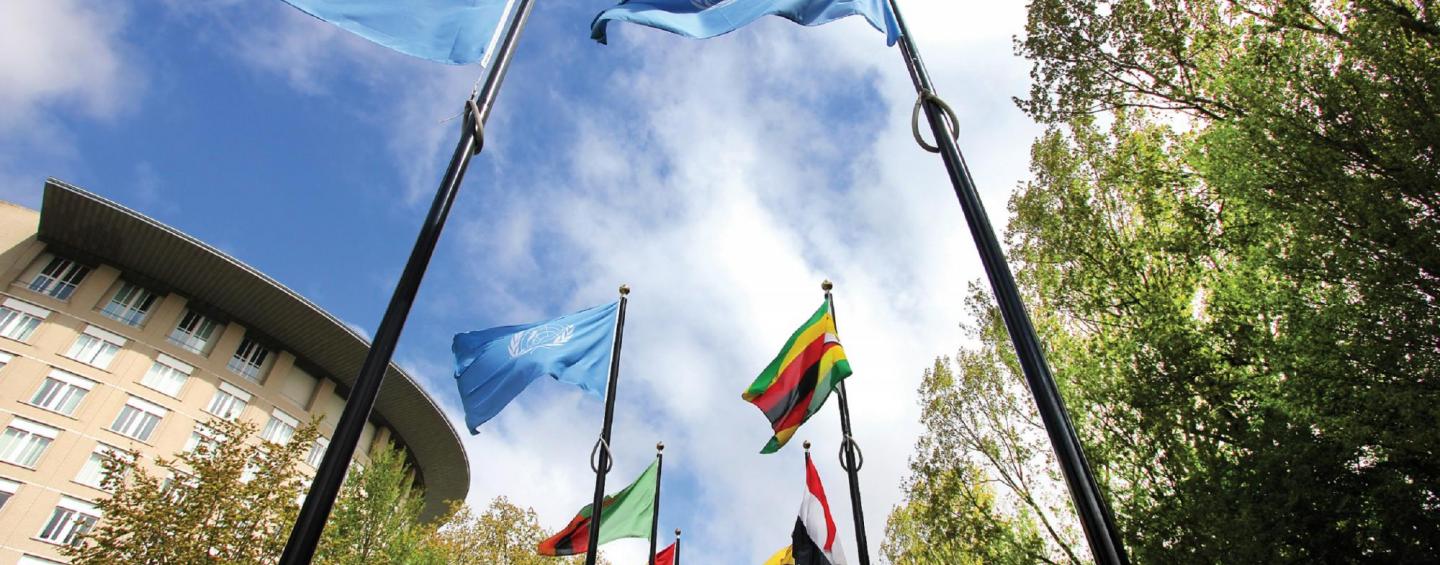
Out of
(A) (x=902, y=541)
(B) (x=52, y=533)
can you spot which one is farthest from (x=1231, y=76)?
(B) (x=52, y=533)

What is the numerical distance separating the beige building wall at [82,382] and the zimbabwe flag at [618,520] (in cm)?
2132

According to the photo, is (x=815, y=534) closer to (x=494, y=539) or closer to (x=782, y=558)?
(x=782, y=558)

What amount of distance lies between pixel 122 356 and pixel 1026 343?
4318 centimetres

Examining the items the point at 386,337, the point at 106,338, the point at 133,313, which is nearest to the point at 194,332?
the point at 133,313

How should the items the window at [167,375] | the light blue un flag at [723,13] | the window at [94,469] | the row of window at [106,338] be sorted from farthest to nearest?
the window at [167,375], the row of window at [106,338], the window at [94,469], the light blue un flag at [723,13]

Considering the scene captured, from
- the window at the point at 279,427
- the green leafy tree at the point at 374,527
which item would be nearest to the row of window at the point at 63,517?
the window at the point at 279,427

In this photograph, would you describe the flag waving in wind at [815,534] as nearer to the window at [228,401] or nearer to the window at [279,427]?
the window at [228,401]

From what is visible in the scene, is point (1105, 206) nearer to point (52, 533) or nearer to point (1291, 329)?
point (1291, 329)

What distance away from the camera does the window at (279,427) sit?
36.6 meters

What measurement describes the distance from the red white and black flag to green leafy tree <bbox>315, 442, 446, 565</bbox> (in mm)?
16922

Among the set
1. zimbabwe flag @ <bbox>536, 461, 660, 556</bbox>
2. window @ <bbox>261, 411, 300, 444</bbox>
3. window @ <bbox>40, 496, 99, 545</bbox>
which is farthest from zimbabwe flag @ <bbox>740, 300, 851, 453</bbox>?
window @ <bbox>261, 411, 300, 444</bbox>

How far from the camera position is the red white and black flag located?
9367 millimetres

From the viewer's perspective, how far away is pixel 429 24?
4.06m

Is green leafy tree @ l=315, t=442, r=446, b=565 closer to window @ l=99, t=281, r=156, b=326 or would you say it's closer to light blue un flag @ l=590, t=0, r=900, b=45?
window @ l=99, t=281, r=156, b=326
